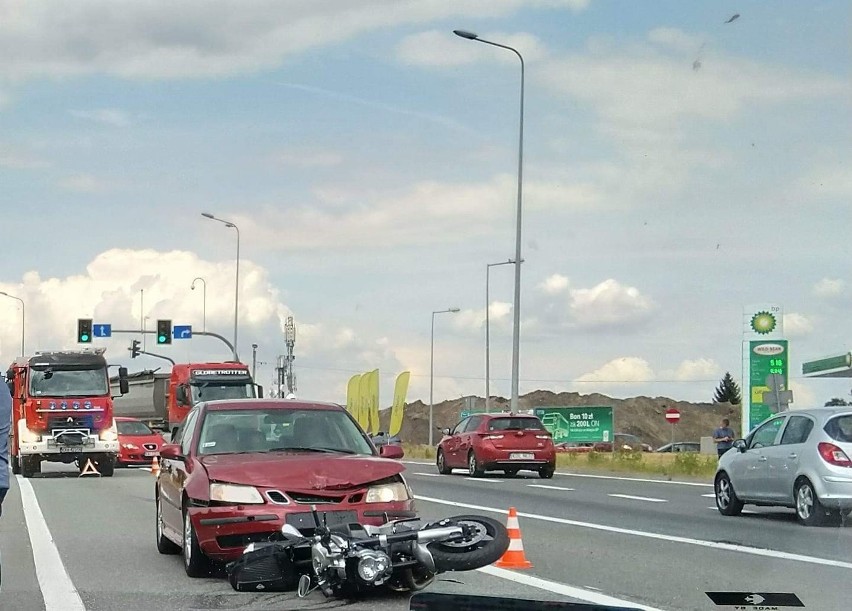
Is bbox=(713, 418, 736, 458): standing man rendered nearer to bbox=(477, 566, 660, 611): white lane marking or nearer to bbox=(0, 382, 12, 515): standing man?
bbox=(477, 566, 660, 611): white lane marking

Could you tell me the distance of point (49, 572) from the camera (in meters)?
12.3

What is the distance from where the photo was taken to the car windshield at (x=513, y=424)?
32781 mm

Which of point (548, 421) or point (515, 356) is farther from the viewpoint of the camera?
point (548, 421)

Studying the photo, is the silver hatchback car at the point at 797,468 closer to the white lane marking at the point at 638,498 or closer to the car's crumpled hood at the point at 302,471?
the white lane marking at the point at 638,498

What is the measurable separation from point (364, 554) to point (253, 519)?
2013 millimetres

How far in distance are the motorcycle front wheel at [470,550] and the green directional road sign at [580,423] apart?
2353 inches

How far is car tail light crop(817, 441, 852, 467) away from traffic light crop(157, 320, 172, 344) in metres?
40.8

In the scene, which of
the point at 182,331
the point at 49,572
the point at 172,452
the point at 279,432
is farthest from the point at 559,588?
the point at 182,331

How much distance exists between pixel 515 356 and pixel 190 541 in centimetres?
3097

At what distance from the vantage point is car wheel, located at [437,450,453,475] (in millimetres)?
35206

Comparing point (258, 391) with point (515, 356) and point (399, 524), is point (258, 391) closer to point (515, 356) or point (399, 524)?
point (515, 356)

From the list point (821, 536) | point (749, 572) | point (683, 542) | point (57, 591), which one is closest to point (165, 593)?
point (57, 591)

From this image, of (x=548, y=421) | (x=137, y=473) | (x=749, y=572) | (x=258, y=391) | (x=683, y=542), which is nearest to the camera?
(x=749, y=572)

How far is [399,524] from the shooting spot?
9.53 meters
